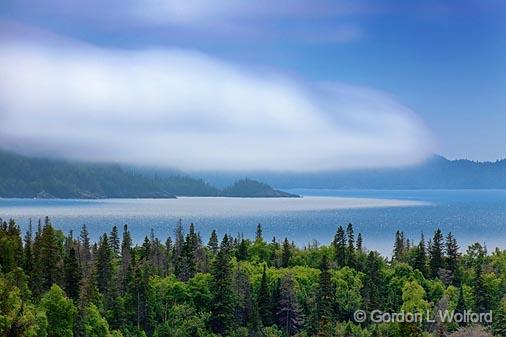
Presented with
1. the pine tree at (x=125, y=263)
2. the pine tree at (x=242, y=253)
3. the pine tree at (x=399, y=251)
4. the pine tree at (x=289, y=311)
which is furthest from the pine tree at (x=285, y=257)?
the pine tree at (x=125, y=263)

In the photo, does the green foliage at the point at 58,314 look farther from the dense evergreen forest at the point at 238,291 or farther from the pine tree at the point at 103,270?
the pine tree at the point at 103,270

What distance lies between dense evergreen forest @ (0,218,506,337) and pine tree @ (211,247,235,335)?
17 cm

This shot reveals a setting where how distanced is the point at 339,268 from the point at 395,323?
126ft

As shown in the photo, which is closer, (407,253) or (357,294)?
(357,294)

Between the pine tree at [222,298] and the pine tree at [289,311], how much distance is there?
8.49 metres

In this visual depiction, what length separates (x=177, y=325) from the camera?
103 meters

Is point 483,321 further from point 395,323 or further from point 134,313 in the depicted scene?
point 134,313

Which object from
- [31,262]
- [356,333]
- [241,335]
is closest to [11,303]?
[31,262]

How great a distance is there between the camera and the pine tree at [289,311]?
110 metres

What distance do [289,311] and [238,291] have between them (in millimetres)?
9593

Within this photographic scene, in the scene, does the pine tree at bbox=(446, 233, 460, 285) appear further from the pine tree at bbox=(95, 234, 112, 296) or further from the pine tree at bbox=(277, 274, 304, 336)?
the pine tree at bbox=(95, 234, 112, 296)

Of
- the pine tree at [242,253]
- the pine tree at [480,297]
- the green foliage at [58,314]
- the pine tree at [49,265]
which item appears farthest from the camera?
the pine tree at [242,253]

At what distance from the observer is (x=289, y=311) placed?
363 ft

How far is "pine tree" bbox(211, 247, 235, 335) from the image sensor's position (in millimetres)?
106938
